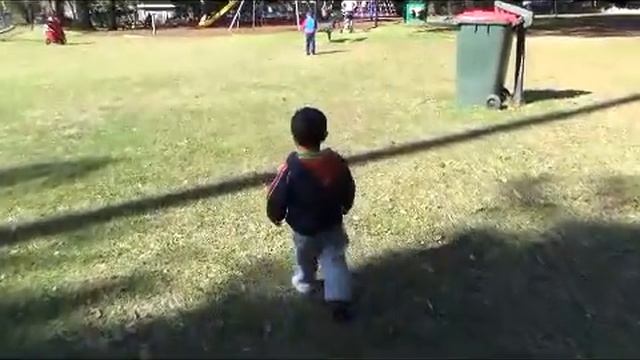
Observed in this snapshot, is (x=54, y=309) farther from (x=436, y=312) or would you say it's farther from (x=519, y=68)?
(x=519, y=68)

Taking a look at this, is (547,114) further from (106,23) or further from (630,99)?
(106,23)

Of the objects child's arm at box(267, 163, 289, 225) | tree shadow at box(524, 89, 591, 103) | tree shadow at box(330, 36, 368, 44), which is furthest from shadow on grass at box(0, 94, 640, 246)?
tree shadow at box(330, 36, 368, 44)

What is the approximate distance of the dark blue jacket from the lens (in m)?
4.41

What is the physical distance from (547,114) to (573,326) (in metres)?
7.07

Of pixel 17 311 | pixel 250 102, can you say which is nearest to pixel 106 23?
pixel 250 102

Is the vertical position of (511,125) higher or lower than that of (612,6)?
higher

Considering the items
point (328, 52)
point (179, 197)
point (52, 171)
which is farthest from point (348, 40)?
point (179, 197)

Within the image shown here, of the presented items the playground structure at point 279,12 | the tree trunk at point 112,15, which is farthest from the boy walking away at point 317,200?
the tree trunk at point 112,15

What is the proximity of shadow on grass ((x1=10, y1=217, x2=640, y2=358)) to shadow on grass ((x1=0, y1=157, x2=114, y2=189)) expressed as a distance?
316cm

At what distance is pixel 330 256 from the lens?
4.50 m

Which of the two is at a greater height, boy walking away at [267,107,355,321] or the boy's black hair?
the boy's black hair

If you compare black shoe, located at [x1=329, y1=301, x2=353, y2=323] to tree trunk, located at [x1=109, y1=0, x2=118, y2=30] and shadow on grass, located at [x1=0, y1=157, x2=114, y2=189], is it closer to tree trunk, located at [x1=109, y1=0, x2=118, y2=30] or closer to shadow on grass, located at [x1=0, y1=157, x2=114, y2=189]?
shadow on grass, located at [x1=0, y1=157, x2=114, y2=189]

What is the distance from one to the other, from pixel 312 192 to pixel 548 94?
31.4ft

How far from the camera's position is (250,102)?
42.8 ft
